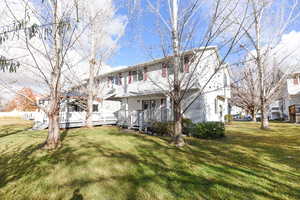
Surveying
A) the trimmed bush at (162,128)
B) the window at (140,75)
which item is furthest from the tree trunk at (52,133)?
the window at (140,75)

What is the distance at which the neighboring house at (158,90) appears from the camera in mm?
10312

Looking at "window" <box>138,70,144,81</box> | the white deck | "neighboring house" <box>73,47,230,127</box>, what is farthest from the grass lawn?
"window" <box>138,70,144,81</box>

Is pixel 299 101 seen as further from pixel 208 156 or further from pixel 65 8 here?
pixel 65 8

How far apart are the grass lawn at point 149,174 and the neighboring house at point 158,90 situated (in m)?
3.63

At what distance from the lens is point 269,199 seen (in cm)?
272

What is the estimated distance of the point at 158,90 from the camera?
1155 centimetres

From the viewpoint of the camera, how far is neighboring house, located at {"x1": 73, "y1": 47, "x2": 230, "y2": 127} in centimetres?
1031

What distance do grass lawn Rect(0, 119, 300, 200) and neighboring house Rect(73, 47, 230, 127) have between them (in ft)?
11.9

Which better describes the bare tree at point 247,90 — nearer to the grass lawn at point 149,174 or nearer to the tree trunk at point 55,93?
the grass lawn at point 149,174

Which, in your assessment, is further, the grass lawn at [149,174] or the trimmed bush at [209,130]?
the trimmed bush at [209,130]

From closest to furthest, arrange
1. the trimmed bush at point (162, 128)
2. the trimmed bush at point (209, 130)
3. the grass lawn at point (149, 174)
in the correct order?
1. the grass lawn at point (149, 174)
2. the trimmed bush at point (209, 130)
3. the trimmed bush at point (162, 128)

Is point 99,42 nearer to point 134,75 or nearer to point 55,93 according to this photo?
point 134,75

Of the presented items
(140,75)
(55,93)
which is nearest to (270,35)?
(140,75)

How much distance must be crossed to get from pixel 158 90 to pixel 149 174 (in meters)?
8.28
